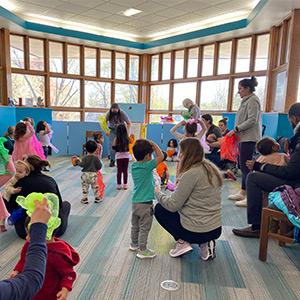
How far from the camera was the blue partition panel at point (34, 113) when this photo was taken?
6.24 m

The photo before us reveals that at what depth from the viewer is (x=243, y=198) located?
3693mm

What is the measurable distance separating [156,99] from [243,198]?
19.5 feet

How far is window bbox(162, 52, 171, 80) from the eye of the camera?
28.5 feet

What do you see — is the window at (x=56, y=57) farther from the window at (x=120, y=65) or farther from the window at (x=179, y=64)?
the window at (x=179, y=64)

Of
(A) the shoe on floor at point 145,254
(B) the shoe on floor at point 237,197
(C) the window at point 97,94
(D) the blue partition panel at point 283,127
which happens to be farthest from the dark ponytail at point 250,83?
(C) the window at point 97,94

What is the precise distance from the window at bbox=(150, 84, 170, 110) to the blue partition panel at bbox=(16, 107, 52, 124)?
12.1ft

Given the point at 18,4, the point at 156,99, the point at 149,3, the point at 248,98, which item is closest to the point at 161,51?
the point at 156,99

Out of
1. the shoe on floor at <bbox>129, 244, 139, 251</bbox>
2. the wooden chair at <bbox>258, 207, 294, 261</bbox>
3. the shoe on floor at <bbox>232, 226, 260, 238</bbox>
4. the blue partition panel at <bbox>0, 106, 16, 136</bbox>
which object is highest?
the blue partition panel at <bbox>0, 106, 16, 136</bbox>

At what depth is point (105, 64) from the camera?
340 inches

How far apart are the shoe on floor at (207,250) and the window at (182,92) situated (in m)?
6.50

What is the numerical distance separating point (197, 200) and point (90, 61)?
7321 mm

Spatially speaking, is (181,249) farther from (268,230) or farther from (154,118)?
(154,118)

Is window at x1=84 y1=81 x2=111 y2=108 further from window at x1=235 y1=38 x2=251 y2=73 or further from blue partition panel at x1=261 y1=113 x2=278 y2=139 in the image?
blue partition panel at x1=261 y1=113 x2=278 y2=139


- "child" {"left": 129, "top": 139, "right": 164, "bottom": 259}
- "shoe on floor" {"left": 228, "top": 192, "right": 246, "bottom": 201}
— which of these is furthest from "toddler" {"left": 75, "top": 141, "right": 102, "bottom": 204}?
"shoe on floor" {"left": 228, "top": 192, "right": 246, "bottom": 201}
